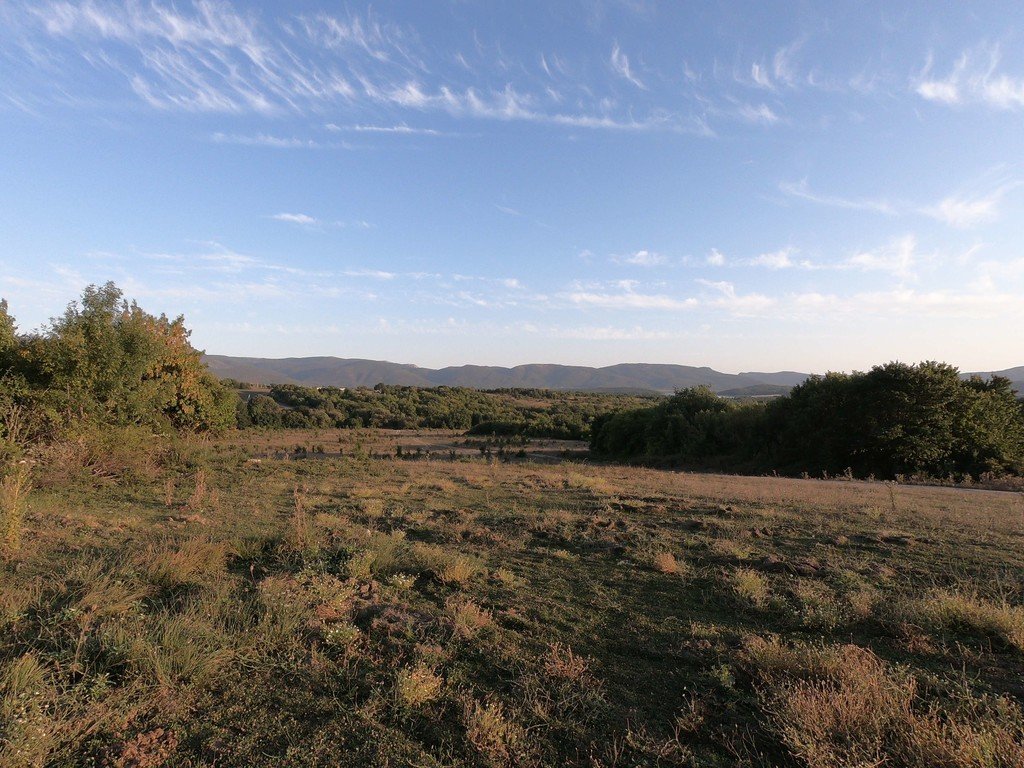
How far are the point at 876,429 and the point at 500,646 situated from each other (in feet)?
92.7

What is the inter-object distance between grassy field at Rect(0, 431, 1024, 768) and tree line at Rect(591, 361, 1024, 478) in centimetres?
1927

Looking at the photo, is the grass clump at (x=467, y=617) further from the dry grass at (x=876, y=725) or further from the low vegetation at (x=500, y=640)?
the dry grass at (x=876, y=725)

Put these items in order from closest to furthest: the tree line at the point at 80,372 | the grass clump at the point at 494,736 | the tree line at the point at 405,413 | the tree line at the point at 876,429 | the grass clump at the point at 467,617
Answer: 1. the grass clump at the point at 494,736
2. the grass clump at the point at 467,617
3. the tree line at the point at 80,372
4. the tree line at the point at 876,429
5. the tree line at the point at 405,413

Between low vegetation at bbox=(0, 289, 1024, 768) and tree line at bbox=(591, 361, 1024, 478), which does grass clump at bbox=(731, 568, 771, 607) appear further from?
tree line at bbox=(591, 361, 1024, 478)

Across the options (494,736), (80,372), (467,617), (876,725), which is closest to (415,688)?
(494,736)

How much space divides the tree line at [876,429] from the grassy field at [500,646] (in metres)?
19.3

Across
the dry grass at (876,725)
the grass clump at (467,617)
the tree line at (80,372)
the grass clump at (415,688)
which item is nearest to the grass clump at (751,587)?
the dry grass at (876,725)

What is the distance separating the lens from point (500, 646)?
4.38 metres

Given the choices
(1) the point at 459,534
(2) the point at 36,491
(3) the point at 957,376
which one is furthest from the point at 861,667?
(3) the point at 957,376

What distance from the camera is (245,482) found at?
14039 mm

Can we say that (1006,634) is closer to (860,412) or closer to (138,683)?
(138,683)

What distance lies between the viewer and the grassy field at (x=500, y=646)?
302 cm

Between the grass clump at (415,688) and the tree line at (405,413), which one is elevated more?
the grass clump at (415,688)

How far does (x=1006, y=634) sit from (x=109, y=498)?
1484cm
